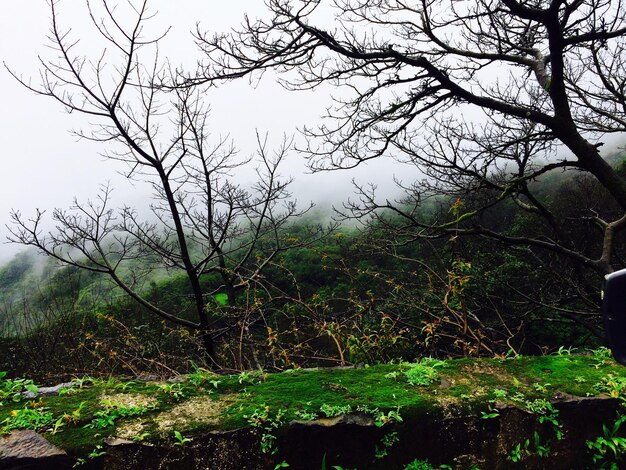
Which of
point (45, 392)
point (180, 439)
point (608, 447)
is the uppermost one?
point (45, 392)

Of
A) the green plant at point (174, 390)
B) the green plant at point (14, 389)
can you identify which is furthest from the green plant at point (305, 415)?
the green plant at point (14, 389)

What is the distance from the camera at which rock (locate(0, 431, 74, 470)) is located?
6.54 ft

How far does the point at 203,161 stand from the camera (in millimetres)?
7695

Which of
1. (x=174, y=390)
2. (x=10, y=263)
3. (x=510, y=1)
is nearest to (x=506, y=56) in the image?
(x=510, y=1)

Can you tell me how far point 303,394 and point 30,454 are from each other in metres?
1.58

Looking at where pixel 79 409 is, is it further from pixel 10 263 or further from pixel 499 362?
pixel 10 263

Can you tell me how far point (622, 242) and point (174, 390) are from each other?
58.2 feet

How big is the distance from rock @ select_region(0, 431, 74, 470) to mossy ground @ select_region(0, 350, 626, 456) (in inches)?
1.9

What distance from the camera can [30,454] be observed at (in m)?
2.02

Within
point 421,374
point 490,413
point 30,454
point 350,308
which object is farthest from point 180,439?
point 350,308

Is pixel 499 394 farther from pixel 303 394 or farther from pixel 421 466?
pixel 303 394

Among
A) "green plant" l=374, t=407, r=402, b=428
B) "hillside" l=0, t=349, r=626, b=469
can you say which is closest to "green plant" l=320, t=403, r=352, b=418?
"hillside" l=0, t=349, r=626, b=469

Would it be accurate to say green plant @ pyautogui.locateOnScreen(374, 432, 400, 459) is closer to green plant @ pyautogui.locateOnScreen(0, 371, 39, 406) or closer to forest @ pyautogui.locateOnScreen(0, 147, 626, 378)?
forest @ pyautogui.locateOnScreen(0, 147, 626, 378)

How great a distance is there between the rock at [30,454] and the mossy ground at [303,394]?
0.05m
